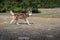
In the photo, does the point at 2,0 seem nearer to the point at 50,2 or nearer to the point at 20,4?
the point at 20,4

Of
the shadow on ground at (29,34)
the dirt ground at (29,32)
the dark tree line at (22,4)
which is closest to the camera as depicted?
the shadow on ground at (29,34)

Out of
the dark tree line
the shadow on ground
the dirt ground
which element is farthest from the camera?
the dark tree line

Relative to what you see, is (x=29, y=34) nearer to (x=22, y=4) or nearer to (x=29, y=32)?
(x=29, y=32)

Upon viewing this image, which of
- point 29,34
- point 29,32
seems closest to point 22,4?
point 29,32

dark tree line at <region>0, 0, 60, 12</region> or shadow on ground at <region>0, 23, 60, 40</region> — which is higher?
shadow on ground at <region>0, 23, 60, 40</region>

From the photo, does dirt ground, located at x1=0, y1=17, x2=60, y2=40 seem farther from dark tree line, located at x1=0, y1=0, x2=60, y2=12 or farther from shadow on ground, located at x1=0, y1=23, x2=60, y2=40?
dark tree line, located at x1=0, y1=0, x2=60, y2=12

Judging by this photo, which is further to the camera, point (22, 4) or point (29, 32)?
point (22, 4)

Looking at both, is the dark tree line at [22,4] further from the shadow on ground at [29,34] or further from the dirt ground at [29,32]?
the shadow on ground at [29,34]

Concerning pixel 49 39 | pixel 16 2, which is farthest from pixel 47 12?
pixel 49 39

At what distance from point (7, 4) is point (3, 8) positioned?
52 cm

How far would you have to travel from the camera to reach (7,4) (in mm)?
20844

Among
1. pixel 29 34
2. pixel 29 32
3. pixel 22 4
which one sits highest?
pixel 29 34

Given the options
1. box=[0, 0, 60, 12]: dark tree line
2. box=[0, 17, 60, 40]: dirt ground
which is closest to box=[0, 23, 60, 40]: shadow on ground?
box=[0, 17, 60, 40]: dirt ground

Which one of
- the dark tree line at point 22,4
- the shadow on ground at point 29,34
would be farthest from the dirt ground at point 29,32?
the dark tree line at point 22,4
